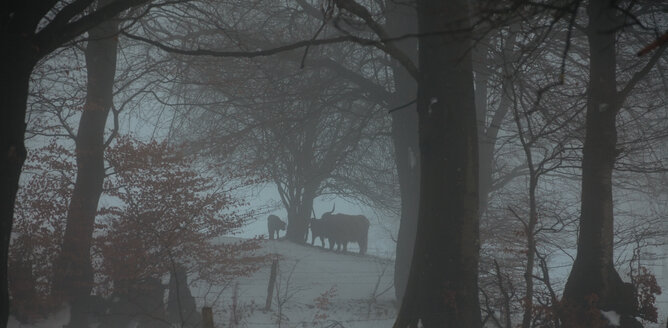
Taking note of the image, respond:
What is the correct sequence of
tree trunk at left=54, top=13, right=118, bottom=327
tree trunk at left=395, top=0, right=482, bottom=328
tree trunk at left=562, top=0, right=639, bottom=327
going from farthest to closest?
tree trunk at left=54, top=13, right=118, bottom=327 → tree trunk at left=562, top=0, right=639, bottom=327 → tree trunk at left=395, top=0, right=482, bottom=328

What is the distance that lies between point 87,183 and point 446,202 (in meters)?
7.73

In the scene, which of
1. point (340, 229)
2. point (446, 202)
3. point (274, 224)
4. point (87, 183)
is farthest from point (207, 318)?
point (274, 224)

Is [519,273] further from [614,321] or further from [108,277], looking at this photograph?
[108,277]

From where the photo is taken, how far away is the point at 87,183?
34.9 ft

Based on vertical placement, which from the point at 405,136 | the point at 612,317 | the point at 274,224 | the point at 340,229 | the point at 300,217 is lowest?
the point at 612,317

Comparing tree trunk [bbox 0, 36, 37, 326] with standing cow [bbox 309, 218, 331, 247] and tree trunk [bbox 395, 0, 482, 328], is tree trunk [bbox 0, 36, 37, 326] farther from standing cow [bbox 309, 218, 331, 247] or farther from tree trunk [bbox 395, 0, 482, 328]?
standing cow [bbox 309, 218, 331, 247]

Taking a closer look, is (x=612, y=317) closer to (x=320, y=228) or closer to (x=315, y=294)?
(x=315, y=294)

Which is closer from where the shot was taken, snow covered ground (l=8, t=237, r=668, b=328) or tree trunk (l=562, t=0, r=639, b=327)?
tree trunk (l=562, t=0, r=639, b=327)

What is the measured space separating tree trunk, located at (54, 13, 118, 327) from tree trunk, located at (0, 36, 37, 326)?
522 centimetres

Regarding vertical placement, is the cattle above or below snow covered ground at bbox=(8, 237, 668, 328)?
above

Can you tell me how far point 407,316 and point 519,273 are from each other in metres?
8.44

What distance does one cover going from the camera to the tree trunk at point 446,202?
17.4 feet

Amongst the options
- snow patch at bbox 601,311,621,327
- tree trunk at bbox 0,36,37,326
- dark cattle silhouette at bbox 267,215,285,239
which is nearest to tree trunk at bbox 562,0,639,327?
snow patch at bbox 601,311,621,327

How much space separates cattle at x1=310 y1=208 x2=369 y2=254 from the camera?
22.4 meters
